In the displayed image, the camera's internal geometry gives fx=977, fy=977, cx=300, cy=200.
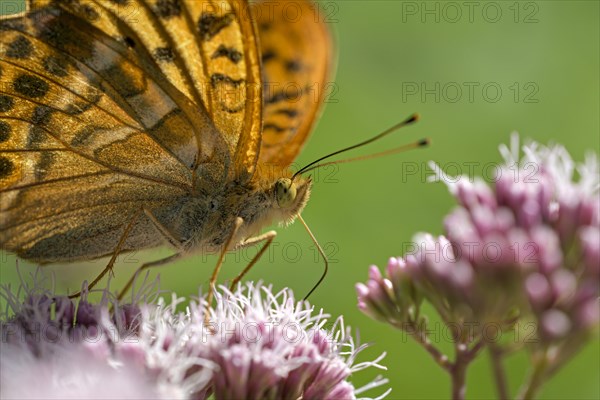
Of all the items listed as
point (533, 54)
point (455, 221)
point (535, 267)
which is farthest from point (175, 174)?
point (533, 54)

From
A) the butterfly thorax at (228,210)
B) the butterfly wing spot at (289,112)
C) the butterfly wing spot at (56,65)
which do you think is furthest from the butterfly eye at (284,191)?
the butterfly wing spot at (56,65)

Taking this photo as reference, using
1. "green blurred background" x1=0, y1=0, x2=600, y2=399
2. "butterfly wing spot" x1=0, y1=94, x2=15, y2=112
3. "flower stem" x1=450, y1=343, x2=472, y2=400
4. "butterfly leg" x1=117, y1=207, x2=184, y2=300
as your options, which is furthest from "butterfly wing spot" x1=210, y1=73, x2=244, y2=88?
"green blurred background" x1=0, y1=0, x2=600, y2=399

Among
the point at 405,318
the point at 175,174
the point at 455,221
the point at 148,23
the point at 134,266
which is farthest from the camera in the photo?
the point at 134,266

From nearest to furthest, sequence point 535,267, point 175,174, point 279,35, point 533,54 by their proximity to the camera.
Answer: point 535,267
point 175,174
point 279,35
point 533,54

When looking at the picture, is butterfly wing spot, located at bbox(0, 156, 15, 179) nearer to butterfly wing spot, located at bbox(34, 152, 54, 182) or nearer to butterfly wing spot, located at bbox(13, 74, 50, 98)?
butterfly wing spot, located at bbox(34, 152, 54, 182)

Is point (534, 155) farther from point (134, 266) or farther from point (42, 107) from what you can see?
point (134, 266)

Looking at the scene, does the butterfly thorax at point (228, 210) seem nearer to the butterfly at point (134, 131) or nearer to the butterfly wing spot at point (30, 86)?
the butterfly at point (134, 131)
